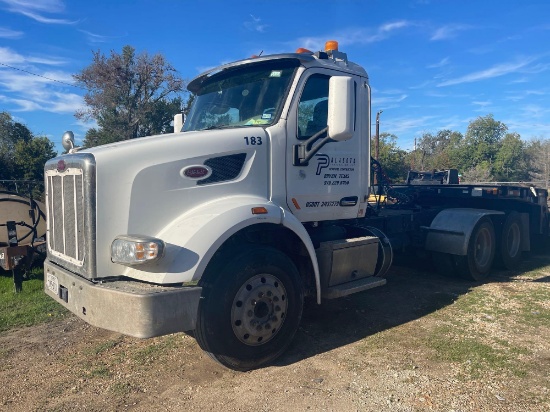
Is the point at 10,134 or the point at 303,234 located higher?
the point at 10,134

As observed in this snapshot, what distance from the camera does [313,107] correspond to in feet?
15.4

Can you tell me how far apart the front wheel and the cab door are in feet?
2.77

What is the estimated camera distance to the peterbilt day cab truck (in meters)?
3.37

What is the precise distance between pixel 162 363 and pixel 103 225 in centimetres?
149

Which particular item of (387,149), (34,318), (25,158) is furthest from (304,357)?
(387,149)

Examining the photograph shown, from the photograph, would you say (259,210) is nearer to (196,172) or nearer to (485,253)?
(196,172)

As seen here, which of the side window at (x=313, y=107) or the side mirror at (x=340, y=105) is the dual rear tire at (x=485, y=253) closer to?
the side window at (x=313, y=107)

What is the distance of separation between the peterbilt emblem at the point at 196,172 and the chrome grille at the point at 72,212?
740 mm

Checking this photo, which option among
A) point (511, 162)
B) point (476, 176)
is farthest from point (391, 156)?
point (511, 162)

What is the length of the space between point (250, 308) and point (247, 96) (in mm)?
2266

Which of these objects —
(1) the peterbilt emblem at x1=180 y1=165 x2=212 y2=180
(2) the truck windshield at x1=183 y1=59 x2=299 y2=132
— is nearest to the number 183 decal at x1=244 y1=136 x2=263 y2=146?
(2) the truck windshield at x1=183 y1=59 x2=299 y2=132

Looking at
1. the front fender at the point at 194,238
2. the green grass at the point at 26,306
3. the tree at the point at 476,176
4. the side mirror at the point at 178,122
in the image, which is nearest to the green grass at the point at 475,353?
the front fender at the point at 194,238

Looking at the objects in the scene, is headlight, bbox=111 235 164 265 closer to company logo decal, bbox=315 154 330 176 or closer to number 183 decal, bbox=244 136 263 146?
number 183 decal, bbox=244 136 263 146

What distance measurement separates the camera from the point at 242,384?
3.65 m
